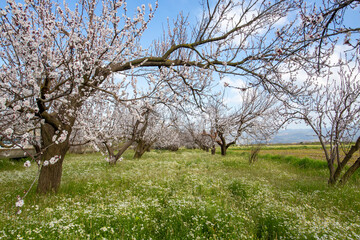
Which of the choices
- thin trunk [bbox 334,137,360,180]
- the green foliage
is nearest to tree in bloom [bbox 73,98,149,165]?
thin trunk [bbox 334,137,360,180]

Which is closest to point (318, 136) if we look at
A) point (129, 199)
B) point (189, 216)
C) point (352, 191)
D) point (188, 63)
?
point (352, 191)

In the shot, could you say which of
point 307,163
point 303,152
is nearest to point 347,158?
point 307,163

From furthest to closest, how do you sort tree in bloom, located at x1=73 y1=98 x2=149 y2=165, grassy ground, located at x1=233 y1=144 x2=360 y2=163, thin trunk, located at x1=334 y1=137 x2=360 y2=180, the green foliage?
1. grassy ground, located at x1=233 y1=144 x2=360 y2=163
2. the green foliage
3. thin trunk, located at x1=334 y1=137 x2=360 y2=180
4. tree in bloom, located at x1=73 y1=98 x2=149 y2=165

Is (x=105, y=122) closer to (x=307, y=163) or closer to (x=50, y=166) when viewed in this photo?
(x=50, y=166)

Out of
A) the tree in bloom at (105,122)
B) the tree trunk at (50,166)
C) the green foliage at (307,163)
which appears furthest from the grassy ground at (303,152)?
the tree trunk at (50,166)


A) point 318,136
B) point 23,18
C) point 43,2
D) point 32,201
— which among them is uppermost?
point 43,2

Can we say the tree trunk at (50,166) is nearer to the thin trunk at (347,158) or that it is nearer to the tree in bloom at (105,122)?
the tree in bloom at (105,122)

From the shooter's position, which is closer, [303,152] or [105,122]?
[105,122]

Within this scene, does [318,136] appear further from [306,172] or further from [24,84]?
[24,84]

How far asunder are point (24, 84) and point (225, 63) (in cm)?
565

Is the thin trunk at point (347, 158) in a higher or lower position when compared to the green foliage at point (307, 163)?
higher

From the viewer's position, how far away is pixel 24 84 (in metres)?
4.84

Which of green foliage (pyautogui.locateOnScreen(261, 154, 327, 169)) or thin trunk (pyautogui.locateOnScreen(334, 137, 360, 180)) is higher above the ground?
thin trunk (pyautogui.locateOnScreen(334, 137, 360, 180))

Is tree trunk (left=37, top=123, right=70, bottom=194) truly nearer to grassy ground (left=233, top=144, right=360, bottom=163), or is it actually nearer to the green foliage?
grassy ground (left=233, top=144, right=360, bottom=163)
